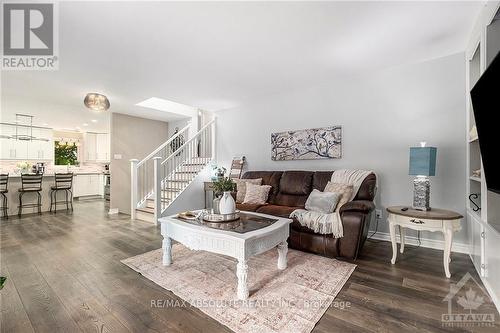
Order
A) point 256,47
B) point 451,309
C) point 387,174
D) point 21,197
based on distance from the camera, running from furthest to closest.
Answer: point 21,197 < point 387,174 < point 256,47 < point 451,309

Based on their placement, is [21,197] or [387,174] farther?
[21,197]

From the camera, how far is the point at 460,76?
2.87m

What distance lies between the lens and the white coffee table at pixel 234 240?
6.06 ft

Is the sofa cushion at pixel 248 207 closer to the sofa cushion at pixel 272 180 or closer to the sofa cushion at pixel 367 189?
the sofa cushion at pixel 272 180

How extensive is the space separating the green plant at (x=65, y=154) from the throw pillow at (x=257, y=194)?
7846 millimetres

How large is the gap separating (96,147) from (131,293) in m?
8.41

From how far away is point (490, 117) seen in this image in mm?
1589

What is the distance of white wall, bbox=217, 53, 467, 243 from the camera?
2.90m

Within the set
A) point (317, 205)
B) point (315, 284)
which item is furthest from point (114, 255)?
point (317, 205)

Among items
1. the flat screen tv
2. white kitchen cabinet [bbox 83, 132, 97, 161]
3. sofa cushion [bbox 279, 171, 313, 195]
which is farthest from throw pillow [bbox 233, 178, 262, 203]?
white kitchen cabinet [bbox 83, 132, 97, 161]

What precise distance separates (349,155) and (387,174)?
600 millimetres

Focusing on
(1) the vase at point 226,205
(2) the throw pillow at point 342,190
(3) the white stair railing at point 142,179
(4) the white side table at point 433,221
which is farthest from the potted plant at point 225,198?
(3) the white stair railing at point 142,179

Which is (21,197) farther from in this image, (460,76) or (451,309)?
(460,76)

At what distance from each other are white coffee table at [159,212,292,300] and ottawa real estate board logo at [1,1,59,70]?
223 centimetres
